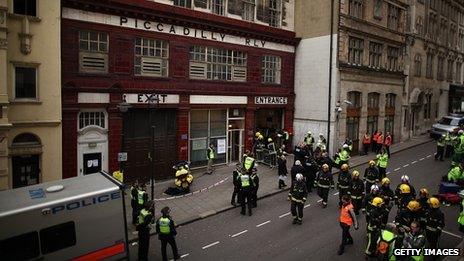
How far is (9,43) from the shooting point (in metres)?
14.1

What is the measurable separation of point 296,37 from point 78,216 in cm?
2056

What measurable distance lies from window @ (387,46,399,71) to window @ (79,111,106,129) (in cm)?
2261

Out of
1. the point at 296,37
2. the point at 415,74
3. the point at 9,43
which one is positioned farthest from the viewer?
the point at 415,74

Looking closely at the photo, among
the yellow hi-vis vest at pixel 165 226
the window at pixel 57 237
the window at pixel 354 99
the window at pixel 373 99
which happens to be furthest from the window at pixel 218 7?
the window at pixel 57 237

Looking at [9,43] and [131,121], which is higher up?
[9,43]

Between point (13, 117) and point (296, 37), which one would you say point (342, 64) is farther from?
point (13, 117)

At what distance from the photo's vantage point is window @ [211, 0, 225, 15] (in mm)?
21234

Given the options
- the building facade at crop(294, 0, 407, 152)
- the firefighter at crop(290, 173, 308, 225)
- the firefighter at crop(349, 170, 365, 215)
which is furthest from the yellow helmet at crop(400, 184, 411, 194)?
the building facade at crop(294, 0, 407, 152)

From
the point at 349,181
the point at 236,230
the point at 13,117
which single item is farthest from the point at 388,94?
the point at 13,117

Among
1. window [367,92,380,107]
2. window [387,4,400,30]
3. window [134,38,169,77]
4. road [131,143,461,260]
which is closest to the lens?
road [131,143,461,260]

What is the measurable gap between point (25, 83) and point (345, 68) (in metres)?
18.6

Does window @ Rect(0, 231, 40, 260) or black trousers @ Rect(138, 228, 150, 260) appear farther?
black trousers @ Rect(138, 228, 150, 260)

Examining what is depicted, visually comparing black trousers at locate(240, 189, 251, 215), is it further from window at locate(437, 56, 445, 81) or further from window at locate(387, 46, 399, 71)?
window at locate(437, 56, 445, 81)

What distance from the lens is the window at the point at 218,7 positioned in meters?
21.2
